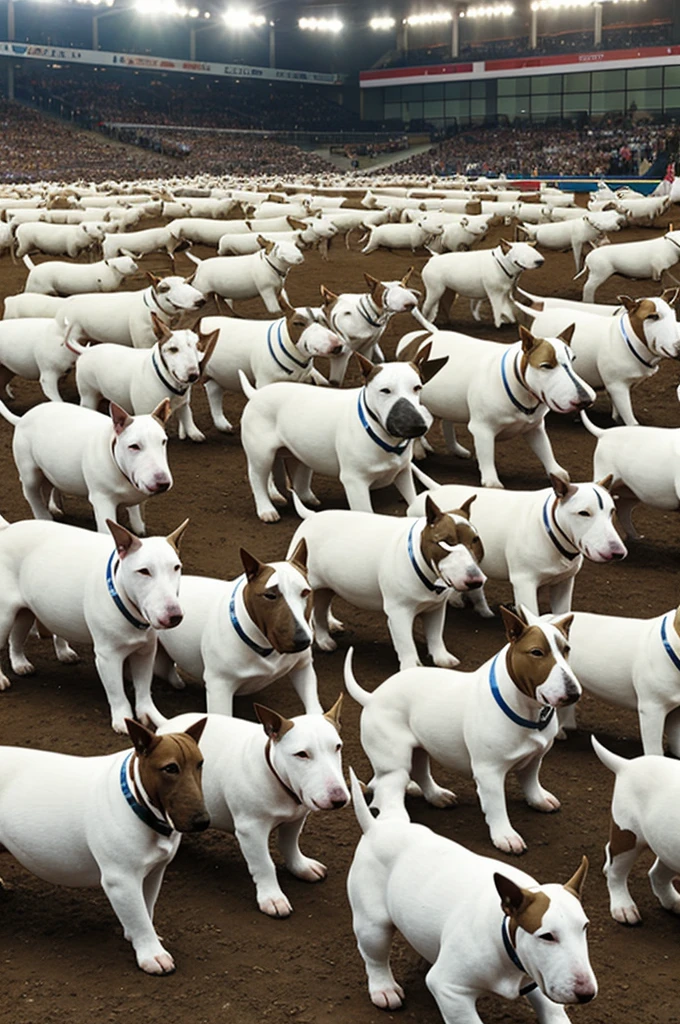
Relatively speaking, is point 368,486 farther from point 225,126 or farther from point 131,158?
point 225,126

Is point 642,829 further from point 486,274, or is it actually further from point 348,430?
point 486,274

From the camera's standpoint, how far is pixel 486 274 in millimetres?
14750

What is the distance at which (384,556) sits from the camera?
23.3 feet

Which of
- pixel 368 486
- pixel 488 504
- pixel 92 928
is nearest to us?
pixel 92 928

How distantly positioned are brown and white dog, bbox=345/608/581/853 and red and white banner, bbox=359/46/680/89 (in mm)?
62765

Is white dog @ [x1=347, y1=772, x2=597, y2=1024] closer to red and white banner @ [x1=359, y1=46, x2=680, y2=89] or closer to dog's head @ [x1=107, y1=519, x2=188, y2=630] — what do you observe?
A: dog's head @ [x1=107, y1=519, x2=188, y2=630]

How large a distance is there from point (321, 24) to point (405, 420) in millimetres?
84486

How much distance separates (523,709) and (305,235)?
54.2 ft

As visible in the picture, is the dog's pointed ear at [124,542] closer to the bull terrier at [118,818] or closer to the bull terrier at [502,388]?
the bull terrier at [118,818]

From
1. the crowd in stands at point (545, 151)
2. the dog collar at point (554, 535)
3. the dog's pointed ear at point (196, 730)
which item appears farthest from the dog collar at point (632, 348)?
the crowd in stands at point (545, 151)

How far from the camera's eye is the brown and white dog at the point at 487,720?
209 inches

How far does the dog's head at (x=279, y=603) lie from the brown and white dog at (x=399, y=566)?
0.95 metres

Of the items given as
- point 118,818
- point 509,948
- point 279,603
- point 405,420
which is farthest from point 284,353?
point 509,948

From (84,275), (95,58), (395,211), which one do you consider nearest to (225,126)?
(95,58)
